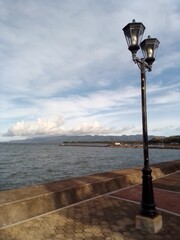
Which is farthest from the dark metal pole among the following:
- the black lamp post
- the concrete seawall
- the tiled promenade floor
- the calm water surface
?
the calm water surface

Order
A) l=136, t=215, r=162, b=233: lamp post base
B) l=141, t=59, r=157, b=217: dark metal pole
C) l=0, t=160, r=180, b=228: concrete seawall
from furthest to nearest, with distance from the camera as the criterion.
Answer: l=0, t=160, r=180, b=228: concrete seawall < l=141, t=59, r=157, b=217: dark metal pole < l=136, t=215, r=162, b=233: lamp post base

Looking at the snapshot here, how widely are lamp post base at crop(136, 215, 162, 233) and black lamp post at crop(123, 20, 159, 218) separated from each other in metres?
0.09

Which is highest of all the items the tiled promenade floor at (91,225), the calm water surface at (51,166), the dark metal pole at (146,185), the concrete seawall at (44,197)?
the dark metal pole at (146,185)

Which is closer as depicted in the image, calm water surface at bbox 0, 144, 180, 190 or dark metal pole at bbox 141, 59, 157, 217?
dark metal pole at bbox 141, 59, 157, 217

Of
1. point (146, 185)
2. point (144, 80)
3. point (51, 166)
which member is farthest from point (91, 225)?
point (51, 166)

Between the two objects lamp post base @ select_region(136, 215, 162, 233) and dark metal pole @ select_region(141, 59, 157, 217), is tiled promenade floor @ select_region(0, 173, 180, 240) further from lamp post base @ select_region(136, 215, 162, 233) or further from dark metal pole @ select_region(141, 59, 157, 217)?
dark metal pole @ select_region(141, 59, 157, 217)

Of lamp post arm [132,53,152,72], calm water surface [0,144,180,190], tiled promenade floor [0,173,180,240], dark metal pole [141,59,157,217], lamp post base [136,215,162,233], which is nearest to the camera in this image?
tiled promenade floor [0,173,180,240]

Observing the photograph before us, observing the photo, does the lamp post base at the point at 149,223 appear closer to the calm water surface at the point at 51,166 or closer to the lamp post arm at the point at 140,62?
the lamp post arm at the point at 140,62

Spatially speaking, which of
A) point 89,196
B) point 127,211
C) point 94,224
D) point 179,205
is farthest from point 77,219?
point 179,205

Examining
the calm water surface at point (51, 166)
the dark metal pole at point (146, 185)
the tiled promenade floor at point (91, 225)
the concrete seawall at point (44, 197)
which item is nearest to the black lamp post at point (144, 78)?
the dark metal pole at point (146, 185)

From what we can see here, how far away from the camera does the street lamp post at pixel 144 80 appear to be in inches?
229

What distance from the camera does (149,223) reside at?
18.7ft

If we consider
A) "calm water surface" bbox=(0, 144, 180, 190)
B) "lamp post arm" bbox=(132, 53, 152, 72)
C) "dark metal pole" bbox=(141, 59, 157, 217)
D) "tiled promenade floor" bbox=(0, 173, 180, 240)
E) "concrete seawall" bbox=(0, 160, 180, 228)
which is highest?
"lamp post arm" bbox=(132, 53, 152, 72)

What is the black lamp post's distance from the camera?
5812mm
